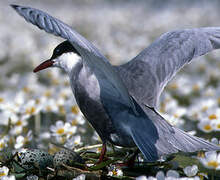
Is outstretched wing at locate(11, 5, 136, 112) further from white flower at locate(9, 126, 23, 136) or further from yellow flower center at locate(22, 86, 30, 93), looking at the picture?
yellow flower center at locate(22, 86, 30, 93)

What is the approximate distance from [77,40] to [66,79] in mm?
2988

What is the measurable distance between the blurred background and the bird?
403 mm

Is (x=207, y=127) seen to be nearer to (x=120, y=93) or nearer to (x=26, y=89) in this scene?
(x=120, y=93)

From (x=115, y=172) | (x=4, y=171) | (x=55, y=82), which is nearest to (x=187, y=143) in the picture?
(x=115, y=172)

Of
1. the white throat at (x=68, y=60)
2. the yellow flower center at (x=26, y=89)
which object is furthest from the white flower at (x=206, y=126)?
the yellow flower center at (x=26, y=89)

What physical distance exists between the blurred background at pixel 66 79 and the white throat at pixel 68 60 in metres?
0.48

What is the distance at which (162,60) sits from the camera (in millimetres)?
2887

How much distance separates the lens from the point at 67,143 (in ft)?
9.63

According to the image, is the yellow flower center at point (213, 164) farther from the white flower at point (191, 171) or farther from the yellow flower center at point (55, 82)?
the yellow flower center at point (55, 82)

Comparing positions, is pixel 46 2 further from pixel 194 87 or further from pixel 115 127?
pixel 115 127

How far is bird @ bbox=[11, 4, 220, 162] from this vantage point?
7.13ft

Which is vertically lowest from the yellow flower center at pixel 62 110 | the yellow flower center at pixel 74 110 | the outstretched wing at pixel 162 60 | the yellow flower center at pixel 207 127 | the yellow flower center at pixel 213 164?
the yellow flower center at pixel 207 127

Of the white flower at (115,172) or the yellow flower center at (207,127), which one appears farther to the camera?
the yellow flower center at (207,127)

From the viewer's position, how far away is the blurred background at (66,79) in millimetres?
3463
